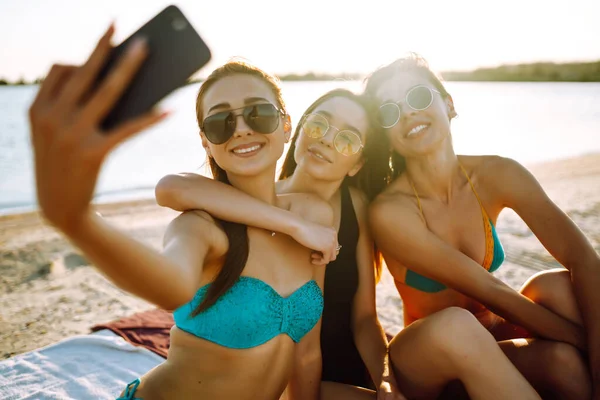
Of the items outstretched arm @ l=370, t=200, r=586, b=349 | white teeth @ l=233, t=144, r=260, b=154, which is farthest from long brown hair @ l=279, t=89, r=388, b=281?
white teeth @ l=233, t=144, r=260, b=154

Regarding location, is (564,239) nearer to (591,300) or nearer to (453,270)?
(591,300)

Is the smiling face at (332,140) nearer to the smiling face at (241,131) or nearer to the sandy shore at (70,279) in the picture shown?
the smiling face at (241,131)

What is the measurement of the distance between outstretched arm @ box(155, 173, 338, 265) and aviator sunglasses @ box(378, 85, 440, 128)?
976 millimetres

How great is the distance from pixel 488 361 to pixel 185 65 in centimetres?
186

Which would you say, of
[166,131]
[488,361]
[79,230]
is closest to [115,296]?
[488,361]

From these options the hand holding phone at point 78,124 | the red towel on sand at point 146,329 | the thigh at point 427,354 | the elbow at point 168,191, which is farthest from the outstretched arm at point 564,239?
the red towel on sand at point 146,329

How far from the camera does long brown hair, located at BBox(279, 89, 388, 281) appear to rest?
9.94 feet

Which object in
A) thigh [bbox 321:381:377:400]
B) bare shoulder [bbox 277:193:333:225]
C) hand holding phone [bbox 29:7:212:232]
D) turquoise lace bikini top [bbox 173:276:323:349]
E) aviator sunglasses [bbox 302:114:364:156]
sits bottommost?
thigh [bbox 321:381:377:400]

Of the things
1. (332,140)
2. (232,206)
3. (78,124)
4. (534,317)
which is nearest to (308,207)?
(332,140)

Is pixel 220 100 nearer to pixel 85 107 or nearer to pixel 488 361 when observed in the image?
pixel 85 107

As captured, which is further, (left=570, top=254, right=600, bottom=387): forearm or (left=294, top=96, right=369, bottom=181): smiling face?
(left=294, top=96, right=369, bottom=181): smiling face

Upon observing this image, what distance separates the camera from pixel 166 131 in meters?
29.0

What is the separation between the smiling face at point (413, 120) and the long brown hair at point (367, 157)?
11cm

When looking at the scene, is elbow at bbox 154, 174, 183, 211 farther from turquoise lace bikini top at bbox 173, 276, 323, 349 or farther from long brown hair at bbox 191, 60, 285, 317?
turquoise lace bikini top at bbox 173, 276, 323, 349
